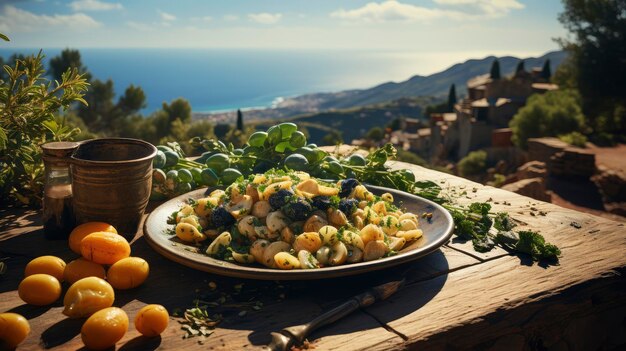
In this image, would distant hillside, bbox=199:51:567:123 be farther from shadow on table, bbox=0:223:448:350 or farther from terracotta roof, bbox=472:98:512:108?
shadow on table, bbox=0:223:448:350

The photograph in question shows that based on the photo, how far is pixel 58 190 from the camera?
110 inches

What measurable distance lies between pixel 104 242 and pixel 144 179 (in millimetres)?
497

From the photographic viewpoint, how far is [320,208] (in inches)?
103

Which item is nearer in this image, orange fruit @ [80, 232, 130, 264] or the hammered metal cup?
orange fruit @ [80, 232, 130, 264]

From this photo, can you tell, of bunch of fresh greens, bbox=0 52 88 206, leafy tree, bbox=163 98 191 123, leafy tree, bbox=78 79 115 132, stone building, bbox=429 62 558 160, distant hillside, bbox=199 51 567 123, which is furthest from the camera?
distant hillside, bbox=199 51 567 123

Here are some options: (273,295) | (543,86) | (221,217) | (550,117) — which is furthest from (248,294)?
(543,86)

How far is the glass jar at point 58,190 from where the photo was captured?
268 centimetres

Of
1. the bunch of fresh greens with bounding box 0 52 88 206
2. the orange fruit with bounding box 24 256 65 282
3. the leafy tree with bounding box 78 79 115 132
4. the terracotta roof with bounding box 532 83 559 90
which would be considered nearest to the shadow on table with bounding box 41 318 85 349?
the orange fruit with bounding box 24 256 65 282

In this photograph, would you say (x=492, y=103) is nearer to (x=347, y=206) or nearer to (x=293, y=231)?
(x=347, y=206)

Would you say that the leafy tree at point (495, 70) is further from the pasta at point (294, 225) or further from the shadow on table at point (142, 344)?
the shadow on table at point (142, 344)

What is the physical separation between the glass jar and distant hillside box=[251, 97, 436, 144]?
69628 millimetres

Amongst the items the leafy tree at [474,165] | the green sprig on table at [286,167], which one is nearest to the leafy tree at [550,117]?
the leafy tree at [474,165]

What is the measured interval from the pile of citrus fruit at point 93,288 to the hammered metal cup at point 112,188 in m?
0.13

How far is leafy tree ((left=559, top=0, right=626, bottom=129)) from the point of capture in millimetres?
22234
